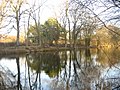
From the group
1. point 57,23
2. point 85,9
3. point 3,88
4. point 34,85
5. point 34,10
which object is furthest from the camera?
point 57,23

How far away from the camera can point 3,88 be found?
37.7 feet

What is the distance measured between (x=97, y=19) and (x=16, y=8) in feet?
115

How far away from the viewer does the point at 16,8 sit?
4031 centimetres

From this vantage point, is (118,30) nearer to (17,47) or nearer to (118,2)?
(118,2)

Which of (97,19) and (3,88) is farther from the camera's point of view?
(3,88)

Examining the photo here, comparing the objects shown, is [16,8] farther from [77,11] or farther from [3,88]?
[77,11]

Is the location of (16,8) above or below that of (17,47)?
above

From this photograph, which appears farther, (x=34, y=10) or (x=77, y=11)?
(x=34, y=10)

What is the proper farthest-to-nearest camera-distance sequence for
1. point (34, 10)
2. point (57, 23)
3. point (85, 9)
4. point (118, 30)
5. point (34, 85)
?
1. point (57, 23)
2. point (34, 10)
3. point (34, 85)
4. point (118, 30)
5. point (85, 9)

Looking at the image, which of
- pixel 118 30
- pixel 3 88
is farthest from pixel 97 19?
pixel 3 88

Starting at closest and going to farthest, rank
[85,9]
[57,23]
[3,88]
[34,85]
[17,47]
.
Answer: [85,9] → [3,88] → [34,85] → [17,47] → [57,23]

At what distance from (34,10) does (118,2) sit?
1587 inches

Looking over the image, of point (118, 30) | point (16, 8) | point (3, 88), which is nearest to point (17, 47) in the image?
point (16, 8)

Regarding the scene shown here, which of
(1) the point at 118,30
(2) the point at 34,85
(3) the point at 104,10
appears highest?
(3) the point at 104,10
